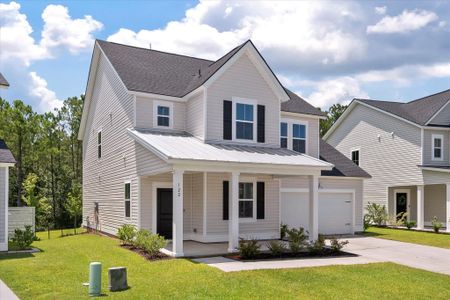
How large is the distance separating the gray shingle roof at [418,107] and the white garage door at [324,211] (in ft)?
25.4

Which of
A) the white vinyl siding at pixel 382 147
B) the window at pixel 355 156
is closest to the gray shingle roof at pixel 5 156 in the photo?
the white vinyl siding at pixel 382 147

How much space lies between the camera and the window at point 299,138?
862 inches

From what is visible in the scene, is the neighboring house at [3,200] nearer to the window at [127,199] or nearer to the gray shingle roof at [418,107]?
the window at [127,199]

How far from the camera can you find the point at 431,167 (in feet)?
84.9

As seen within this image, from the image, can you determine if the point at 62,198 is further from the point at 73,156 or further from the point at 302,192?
the point at 302,192

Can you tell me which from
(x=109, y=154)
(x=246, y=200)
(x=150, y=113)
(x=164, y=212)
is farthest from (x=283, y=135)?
(x=109, y=154)

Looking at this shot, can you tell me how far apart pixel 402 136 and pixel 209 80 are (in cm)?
1557

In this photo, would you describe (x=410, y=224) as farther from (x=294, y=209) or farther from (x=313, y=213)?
(x=313, y=213)

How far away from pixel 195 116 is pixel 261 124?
109 inches

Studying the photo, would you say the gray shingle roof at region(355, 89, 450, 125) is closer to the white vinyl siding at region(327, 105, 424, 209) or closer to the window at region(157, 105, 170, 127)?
the white vinyl siding at region(327, 105, 424, 209)

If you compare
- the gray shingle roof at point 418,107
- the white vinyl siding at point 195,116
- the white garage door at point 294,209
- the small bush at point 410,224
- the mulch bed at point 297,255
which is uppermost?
the gray shingle roof at point 418,107

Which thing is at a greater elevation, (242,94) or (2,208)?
(242,94)

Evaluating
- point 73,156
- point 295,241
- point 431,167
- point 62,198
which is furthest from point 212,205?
point 73,156

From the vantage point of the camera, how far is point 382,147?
2975cm
